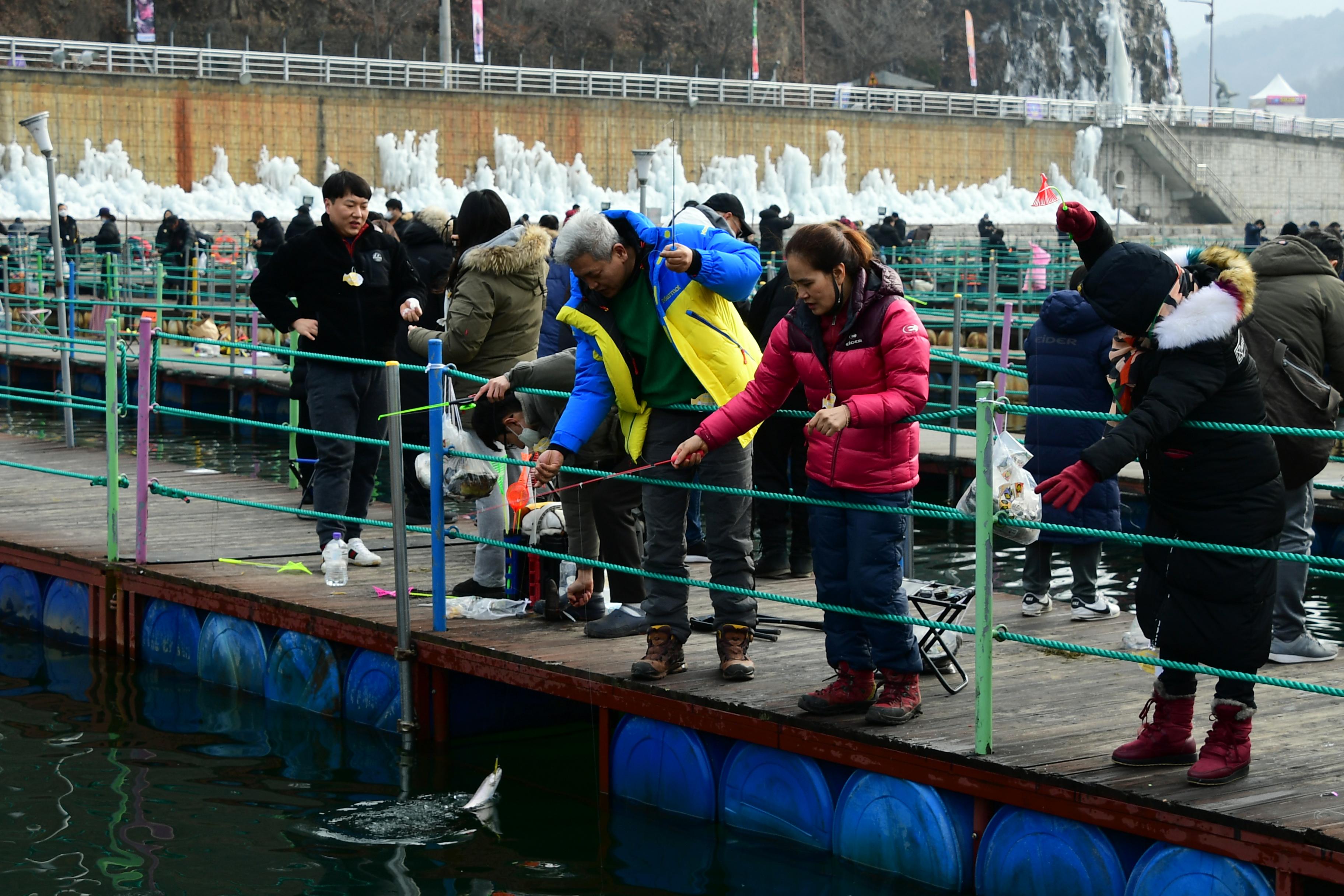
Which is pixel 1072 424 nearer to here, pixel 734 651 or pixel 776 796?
pixel 734 651

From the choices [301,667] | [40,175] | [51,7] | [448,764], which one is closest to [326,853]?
[448,764]

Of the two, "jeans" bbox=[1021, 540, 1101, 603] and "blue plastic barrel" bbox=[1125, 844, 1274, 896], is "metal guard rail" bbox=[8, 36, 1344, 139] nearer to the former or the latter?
"jeans" bbox=[1021, 540, 1101, 603]

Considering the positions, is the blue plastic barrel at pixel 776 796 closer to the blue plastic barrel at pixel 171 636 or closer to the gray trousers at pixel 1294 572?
the gray trousers at pixel 1294 572

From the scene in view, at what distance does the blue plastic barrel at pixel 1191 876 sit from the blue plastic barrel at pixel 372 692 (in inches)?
135

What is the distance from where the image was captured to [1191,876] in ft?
14.5

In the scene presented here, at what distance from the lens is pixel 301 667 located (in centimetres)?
758

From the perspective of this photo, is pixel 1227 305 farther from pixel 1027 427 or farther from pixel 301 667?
pixel 301 667

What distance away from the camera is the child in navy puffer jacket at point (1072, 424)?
23.8 ft

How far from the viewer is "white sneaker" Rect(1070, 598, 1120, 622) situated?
7191mm

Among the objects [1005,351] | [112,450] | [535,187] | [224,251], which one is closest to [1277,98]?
[535,187]

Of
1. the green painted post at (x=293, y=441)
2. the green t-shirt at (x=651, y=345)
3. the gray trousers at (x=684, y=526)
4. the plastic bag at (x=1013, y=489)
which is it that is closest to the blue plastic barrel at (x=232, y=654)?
the gray trousers at (x=684, y=526)

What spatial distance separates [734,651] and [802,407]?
242cm

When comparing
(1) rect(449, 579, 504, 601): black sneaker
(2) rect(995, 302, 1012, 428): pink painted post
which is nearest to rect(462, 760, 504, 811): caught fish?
(1) rect(449, 579, 504, 601): black sneaker

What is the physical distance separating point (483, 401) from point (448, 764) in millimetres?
1493
